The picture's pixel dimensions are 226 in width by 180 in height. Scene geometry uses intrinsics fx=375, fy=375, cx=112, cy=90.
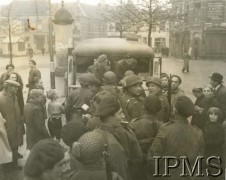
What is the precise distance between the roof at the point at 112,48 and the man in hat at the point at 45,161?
5505 millimetres

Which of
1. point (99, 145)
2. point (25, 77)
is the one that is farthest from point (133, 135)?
point (25, 77)

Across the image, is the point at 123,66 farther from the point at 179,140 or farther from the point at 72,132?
the point at 72,132

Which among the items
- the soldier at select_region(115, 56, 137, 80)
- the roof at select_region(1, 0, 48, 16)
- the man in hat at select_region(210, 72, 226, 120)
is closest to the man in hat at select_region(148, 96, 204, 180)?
the man in hat at select_region(210, 72, 226, 120)

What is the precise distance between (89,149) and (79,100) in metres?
2.53

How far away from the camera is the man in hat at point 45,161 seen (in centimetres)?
178

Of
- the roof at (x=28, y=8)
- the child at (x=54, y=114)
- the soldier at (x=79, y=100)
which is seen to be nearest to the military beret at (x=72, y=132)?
the soldier at (x=79, y=100)

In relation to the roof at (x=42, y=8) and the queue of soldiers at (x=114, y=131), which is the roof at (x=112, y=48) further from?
the roof at (x=42, y=8)

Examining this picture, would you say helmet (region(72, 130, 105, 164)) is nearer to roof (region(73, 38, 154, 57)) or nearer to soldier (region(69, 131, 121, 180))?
soldier (region(69, 131, 121, 180))

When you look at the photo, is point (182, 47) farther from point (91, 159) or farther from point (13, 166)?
point (91, 159)

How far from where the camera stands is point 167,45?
28.0 m

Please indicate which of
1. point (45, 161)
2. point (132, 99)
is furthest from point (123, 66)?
point (45, 161)

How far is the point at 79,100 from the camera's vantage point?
4605 millimetres

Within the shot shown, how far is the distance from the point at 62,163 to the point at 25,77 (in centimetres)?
1124

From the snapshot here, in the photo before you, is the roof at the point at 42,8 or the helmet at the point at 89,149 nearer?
the helmet at the point at 89,149
